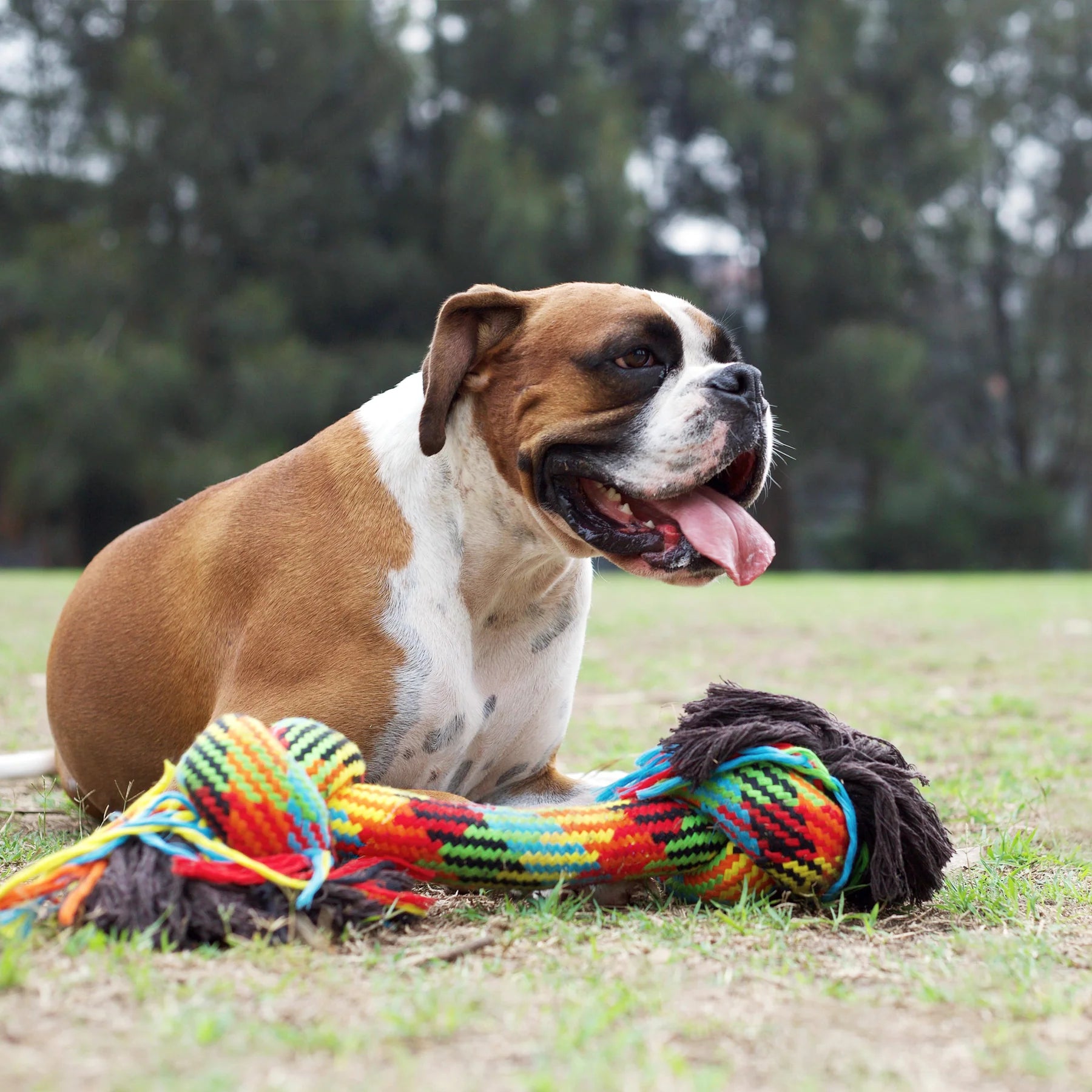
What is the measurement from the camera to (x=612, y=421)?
2828 millimetres

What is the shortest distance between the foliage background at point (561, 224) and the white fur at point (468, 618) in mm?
16522

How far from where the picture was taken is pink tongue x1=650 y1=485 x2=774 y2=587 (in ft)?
9.20

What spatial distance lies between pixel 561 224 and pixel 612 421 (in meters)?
19.1

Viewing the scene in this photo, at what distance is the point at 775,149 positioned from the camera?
23078 mm

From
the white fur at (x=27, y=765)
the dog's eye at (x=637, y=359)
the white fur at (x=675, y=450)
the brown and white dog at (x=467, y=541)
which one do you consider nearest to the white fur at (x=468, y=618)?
the brown and white dog at (x=467, y=541)

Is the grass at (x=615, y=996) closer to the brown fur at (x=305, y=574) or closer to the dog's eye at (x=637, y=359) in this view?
the brown fur at (x=305, y=574)

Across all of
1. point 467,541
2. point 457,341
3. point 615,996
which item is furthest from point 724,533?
point 615,996

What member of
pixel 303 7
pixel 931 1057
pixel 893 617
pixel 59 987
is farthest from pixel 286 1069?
pixel 303 7

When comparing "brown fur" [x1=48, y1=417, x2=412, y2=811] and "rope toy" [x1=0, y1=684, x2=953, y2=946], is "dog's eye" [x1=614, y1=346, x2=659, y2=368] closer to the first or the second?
"brown fur" [x1=48, y1=417, x2=412, y2=811]

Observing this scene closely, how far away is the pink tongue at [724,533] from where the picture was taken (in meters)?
2.80

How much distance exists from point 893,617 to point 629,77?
18.1 meters

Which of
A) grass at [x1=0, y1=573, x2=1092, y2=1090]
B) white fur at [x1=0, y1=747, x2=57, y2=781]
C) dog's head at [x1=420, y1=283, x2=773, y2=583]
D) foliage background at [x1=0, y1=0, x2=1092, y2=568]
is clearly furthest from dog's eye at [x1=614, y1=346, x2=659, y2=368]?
foliage background at [x1=0, y1=0, x2=1092, y2=568]

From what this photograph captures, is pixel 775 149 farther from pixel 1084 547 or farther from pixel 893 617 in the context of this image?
pixel 893 617

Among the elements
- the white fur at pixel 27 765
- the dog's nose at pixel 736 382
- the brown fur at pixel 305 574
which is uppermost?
the dog's nose at pixel 736 382
